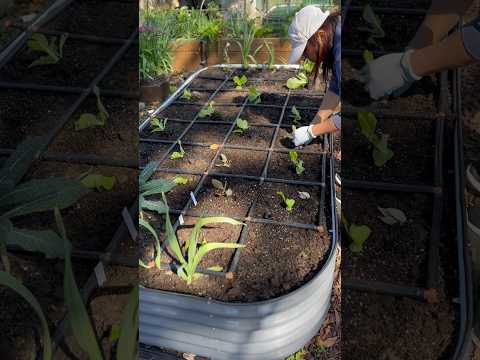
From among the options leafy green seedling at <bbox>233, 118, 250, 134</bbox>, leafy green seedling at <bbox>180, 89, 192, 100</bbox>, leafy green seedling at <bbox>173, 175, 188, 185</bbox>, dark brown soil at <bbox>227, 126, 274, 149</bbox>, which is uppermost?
leafy green seedling at <bbox>180, 89, 192, 100</bbox>

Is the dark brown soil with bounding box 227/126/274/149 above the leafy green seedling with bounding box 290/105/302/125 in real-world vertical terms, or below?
below

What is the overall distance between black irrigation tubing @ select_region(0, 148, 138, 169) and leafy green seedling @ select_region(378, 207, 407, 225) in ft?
0.89

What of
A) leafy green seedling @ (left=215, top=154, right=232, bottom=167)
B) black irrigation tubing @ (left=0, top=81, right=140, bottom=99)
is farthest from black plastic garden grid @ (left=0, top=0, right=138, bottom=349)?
leafy green seedling @ (left=215, top=154, right=232, bottom=167)

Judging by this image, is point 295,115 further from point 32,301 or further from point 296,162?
point 32,301

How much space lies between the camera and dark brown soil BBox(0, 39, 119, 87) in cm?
44

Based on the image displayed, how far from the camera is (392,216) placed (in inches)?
13.9

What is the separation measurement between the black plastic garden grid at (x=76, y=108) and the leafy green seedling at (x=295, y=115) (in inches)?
7.7

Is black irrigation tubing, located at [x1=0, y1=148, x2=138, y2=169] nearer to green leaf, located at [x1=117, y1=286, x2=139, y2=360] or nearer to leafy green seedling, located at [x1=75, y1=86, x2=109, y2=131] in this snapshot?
leafy green seedling, located at [x1=75, y1=86, x2=109, y2=131]

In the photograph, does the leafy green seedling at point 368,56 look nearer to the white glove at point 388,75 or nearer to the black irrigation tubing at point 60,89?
the white glove at point 388,75

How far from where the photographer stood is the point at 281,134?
1.65 feet

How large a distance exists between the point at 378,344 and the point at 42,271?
353 mm

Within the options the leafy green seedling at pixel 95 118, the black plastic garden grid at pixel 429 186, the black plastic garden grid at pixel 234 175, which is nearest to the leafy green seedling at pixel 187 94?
the black plastic garden grid at pixel 234 175

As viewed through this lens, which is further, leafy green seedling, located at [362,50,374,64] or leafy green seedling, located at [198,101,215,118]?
leafy green seedling, located at [198,101,215,118]

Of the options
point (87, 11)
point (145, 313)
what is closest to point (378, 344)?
point (145, 313)
